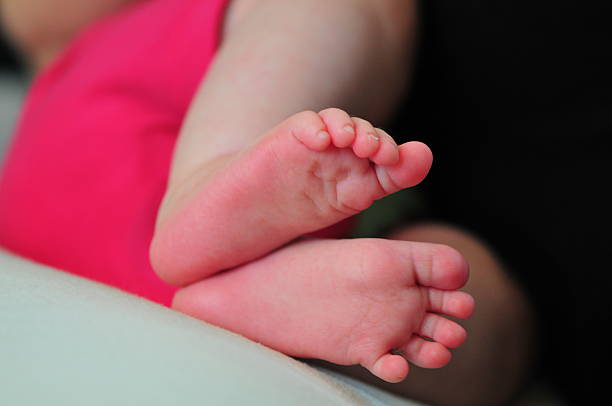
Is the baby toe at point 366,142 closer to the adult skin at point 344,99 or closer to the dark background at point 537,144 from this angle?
the adult skin at point 344,99

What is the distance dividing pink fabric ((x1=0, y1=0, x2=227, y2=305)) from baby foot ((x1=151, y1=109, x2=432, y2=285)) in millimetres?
75

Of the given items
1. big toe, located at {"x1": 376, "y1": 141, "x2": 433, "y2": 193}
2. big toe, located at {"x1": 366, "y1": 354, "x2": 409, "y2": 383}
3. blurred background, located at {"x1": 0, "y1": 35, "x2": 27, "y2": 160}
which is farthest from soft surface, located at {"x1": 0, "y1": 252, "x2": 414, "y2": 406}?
blurred background, located at {"x1": 0, "y1": 35, "x2": 27, "y2": 160}

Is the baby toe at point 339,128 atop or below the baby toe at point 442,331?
atop

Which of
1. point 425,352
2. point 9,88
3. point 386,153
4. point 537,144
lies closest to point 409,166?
point 386,153

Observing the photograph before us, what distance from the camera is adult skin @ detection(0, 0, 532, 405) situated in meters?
0.51

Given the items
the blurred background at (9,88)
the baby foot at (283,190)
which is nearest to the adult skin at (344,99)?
the baby foot at (283,190)

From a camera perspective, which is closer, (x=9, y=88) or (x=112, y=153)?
(x=112, y=153)

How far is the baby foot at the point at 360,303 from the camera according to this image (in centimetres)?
42

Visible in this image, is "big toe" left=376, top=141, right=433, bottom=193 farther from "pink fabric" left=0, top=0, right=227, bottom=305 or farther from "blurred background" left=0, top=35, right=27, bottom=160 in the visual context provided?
"blurred background" left=0, top=35, right=27, bottom=160

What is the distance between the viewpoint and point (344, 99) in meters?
0.52

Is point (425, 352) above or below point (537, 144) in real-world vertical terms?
below

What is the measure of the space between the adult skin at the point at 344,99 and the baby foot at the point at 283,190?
1.4 inches

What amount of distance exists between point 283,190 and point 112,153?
277 millimetres

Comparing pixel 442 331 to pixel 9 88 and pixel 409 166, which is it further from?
pixel 9 88
